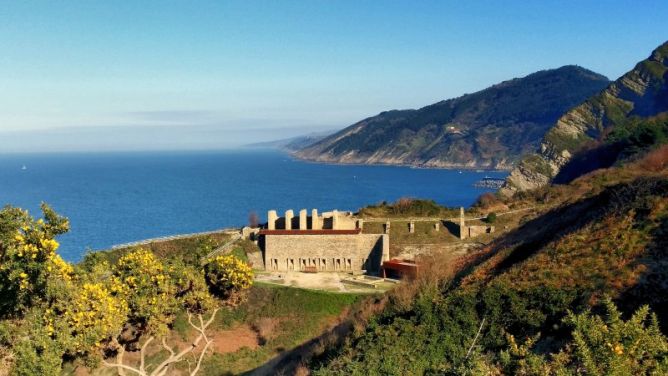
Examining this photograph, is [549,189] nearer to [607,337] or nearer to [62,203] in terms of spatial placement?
[607,337]

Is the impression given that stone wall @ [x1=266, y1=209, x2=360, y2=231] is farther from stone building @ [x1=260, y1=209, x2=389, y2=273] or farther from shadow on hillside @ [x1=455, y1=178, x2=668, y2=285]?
shadow on hillside @ [x1=455, y1=178, x2=668, y2=285]

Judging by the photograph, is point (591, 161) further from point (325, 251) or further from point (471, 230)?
point (325, 251)

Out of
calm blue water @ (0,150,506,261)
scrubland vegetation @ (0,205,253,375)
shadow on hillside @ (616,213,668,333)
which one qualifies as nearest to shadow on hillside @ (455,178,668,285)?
shadow on hillside @ (616,213,668,333)

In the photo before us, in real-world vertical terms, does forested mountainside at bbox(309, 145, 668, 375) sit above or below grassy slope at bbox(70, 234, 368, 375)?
above

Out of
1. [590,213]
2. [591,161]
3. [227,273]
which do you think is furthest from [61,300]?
[591,161]

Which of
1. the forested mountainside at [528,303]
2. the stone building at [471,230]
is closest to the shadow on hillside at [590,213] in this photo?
the forested mountainside at [528,303]

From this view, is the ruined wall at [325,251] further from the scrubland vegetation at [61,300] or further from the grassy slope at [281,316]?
the scrubland vegetation at [61,300]
